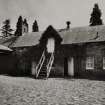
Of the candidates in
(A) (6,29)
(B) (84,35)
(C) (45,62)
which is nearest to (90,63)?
(B) (84,35)

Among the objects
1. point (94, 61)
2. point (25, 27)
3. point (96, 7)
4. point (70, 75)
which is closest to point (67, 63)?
point (70, 75)

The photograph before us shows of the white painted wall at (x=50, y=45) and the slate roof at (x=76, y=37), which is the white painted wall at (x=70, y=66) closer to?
the slate roof at (x=76, y=37)

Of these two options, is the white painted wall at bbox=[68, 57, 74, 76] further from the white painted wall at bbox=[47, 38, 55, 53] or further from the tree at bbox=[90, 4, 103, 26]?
the tree at bbox=[90, 4, 103, 26]

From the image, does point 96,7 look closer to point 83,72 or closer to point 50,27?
point 50,27

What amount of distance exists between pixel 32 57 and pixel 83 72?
23.8 ft

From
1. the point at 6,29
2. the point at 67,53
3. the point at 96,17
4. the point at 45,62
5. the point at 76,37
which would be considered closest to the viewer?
the point at 67,53

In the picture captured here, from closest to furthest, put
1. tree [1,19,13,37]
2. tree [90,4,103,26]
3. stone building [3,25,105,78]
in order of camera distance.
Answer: stone building [3,25,105,78]
tree [90,4,103,26]
tree [1,19,13,37]

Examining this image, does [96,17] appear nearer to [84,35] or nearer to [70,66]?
[84,35]

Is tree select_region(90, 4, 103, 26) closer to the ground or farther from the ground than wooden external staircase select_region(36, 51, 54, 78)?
farther from the ground

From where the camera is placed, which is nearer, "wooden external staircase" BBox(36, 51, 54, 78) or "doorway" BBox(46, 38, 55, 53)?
"wooden external staircase" BBox(36, 51, 54, 78)

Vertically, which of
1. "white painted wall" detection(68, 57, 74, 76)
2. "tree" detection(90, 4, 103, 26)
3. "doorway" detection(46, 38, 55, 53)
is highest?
"tree" detection(90, 4, 103, 26)

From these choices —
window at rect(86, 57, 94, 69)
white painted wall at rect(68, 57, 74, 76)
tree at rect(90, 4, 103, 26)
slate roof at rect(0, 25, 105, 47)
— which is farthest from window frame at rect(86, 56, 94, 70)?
tree at rect(90, 4, 103, 26)

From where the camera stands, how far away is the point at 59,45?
22.4m

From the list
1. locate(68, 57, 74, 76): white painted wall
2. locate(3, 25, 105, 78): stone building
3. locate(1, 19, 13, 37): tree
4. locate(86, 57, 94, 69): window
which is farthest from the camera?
locate(1, 19, 13, 37): tree
